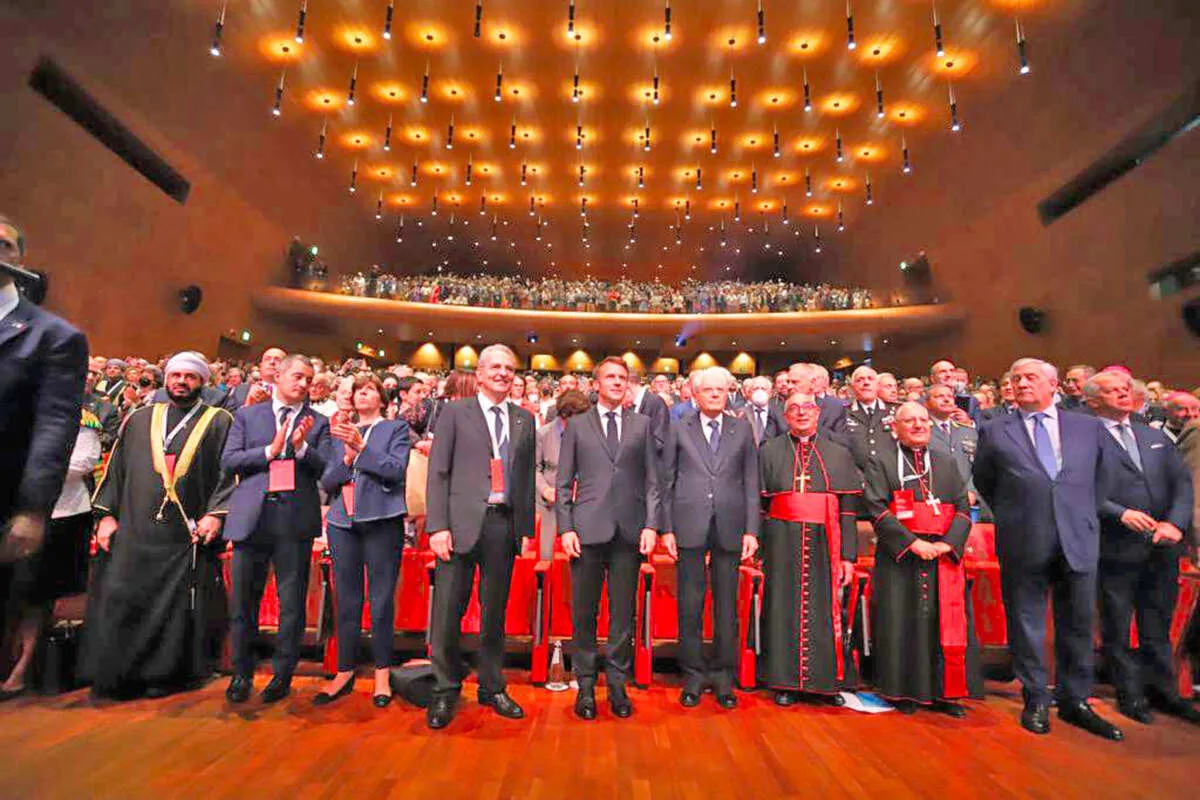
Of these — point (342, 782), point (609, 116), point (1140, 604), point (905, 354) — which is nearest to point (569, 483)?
point (342, 782)

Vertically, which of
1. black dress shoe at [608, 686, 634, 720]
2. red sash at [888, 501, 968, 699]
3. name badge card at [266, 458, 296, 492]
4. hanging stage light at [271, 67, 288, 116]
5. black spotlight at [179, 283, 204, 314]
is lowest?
black dress shoe at [608, 686, 634, 720]

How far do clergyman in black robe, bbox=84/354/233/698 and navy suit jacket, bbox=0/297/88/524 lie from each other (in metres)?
1.43

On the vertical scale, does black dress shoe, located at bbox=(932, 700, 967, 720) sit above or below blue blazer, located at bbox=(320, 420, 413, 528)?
below

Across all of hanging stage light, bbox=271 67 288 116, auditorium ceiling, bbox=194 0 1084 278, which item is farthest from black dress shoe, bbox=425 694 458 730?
hanging stage light, bbox=271 67 288 116

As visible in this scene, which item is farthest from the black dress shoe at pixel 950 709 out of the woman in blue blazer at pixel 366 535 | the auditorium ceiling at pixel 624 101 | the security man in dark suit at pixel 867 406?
the auditorium ceiling at pixel 624 101

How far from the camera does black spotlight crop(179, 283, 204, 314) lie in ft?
38.9

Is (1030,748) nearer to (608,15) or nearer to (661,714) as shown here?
(661,714)

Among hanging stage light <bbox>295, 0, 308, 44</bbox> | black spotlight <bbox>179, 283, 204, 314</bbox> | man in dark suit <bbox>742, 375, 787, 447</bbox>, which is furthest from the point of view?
black spotlight <bbox>179, 283, 204, 314</bbox>

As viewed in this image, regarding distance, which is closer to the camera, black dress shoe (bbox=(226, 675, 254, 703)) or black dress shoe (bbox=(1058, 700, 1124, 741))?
black dress shoe (bbox=(1058, 700, 1124, 741))

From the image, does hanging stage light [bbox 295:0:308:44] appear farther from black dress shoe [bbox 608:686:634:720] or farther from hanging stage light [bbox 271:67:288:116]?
black dress shoe [bbox 608:686:634:720]

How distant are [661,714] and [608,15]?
34.4 feet

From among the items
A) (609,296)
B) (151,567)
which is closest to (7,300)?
(151,567)

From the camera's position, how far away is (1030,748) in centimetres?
243

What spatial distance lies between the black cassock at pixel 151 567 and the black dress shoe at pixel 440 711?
4.05 ft
